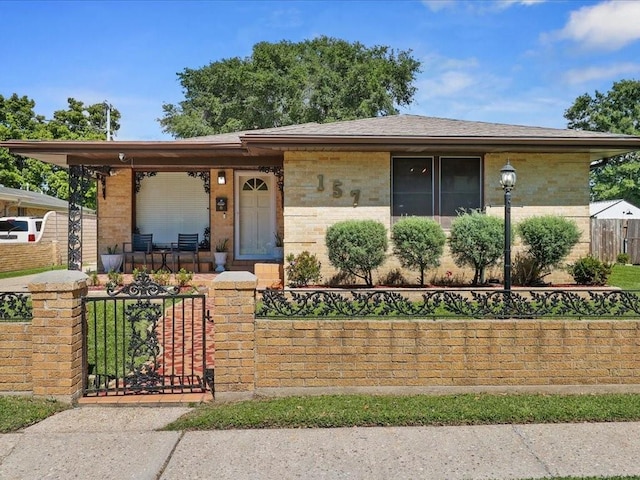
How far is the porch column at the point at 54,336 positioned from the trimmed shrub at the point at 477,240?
7.23 metres

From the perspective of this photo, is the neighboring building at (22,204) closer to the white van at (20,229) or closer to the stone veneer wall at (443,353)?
the white van at (20,229)

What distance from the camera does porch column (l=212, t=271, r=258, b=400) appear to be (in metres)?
4.39

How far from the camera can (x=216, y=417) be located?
13.1 ft

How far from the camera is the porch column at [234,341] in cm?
439

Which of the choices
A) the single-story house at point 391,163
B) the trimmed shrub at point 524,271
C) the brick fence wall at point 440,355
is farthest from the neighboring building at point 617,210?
the brick fence wall at point 440,355

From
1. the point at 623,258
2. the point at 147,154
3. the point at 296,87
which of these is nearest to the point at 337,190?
the point at 147,154

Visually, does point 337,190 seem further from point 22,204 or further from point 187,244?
point 22,204

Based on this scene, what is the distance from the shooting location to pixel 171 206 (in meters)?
13.2

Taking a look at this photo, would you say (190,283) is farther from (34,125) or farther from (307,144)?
(34,125)

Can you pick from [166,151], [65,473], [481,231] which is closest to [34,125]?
[166,151]

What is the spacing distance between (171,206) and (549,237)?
968 centimetres

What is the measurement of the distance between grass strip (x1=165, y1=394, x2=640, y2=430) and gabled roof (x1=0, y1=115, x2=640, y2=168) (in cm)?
597

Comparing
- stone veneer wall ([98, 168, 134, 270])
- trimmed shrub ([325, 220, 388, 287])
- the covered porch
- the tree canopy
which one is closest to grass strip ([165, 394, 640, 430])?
trimmed shrub ([325, 220, 388, 287])

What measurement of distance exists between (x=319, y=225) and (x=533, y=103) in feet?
65.1
